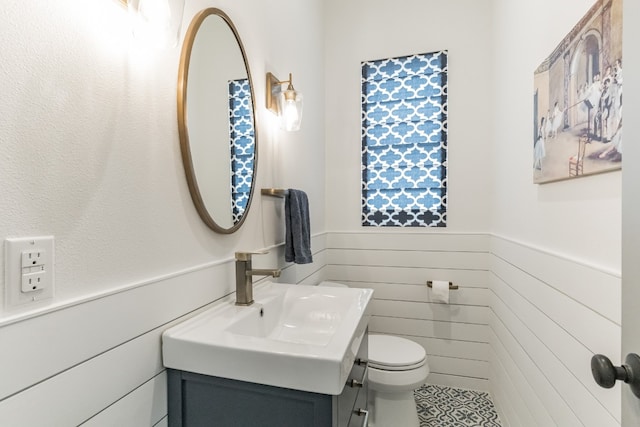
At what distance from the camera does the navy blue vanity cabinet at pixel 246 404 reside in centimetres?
79

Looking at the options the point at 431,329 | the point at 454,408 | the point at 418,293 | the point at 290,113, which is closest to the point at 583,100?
the point at 290,113

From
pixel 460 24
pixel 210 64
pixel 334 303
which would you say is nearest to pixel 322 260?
Result: pixel 334 303

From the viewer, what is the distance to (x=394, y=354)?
6.05ft

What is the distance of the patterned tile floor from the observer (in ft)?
6.45

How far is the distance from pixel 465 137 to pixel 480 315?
4.16ft

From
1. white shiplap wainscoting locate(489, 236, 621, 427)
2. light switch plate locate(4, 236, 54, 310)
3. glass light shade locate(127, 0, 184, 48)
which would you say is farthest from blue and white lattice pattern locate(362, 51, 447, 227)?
light switch plate locate(4, 236, 54, 310)

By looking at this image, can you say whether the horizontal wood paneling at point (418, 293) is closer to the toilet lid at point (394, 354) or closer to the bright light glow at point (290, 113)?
the toilet lid at point (394, 354)

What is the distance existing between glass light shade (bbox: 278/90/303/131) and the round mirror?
0.90ft

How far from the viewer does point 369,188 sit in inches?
99.7

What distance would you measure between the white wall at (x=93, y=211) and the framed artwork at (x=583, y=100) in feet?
3.99

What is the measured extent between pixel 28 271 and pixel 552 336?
160 cm

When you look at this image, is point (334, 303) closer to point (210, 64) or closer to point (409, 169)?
point (210, 64)

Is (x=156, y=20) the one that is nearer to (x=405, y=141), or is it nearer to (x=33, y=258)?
(x=33, y=258)

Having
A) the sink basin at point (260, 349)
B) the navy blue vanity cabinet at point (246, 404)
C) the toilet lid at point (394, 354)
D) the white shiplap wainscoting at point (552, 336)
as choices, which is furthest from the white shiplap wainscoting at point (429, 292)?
the navy blue vanity cabinet at point (246, 404)
